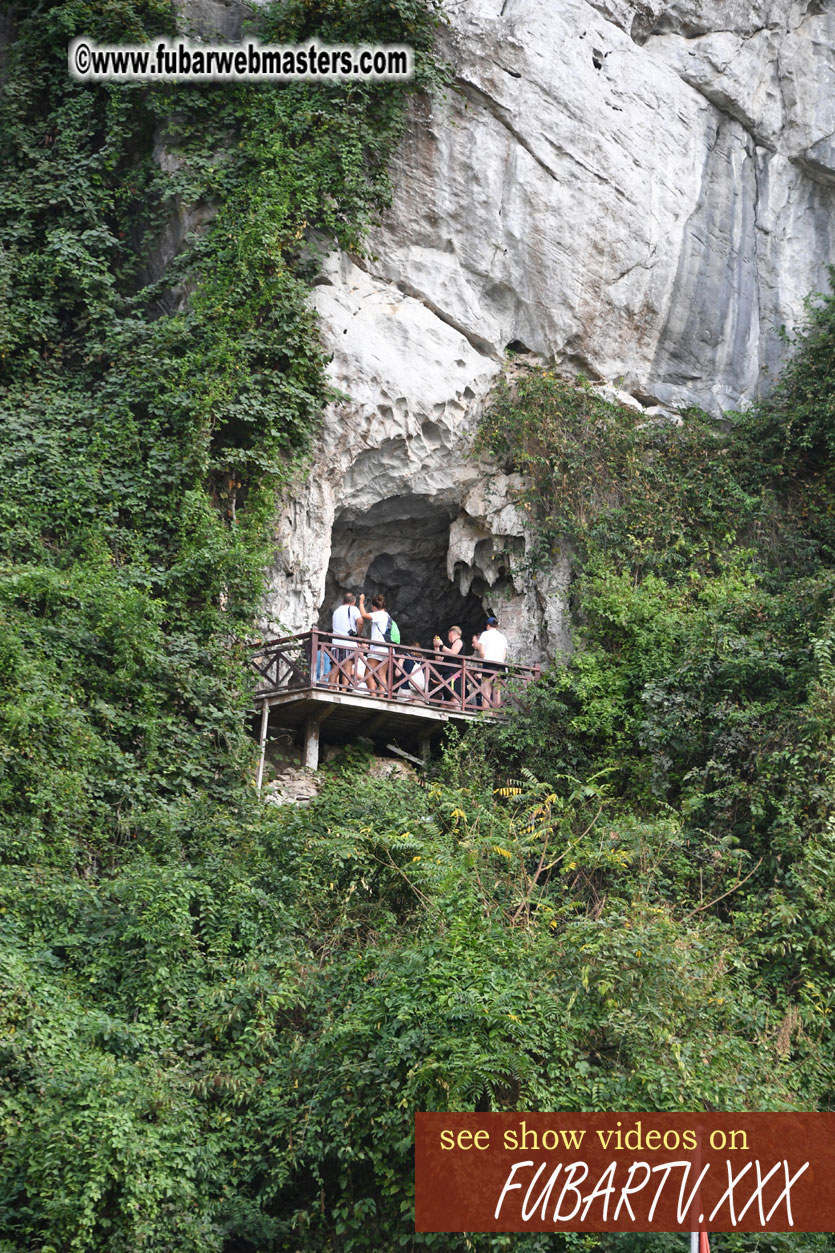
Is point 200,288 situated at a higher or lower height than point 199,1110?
higher

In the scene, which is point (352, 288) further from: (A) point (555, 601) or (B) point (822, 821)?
(B) point (822, 821)

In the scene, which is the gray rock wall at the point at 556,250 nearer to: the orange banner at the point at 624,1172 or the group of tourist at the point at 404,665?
the group of tourist at the point at 404,665

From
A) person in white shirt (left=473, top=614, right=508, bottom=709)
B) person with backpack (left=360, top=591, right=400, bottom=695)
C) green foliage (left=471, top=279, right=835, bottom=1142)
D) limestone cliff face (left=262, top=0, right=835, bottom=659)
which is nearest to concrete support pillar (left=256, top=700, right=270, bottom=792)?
person with backpack (left=360, top=591, right=400, bottom=695)

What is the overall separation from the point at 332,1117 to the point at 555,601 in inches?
356

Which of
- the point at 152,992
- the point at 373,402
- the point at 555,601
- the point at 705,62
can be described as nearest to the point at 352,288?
the point at 373,402

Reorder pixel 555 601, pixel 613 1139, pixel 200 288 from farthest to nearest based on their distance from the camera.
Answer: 1. pixel 555 601
2. pixel 200 288
3. pixel 613 1139

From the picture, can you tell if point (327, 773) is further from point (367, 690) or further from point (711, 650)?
point (711, 650)

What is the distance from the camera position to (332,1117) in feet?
26.3

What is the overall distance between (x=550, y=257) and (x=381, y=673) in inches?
267

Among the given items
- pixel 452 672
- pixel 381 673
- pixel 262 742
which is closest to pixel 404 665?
pixel 452 672

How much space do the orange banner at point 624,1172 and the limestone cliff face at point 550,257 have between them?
8130 millimetres

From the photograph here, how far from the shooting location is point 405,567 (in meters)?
18.0

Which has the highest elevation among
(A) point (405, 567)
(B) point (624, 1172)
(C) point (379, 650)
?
(A) point (405, 567)

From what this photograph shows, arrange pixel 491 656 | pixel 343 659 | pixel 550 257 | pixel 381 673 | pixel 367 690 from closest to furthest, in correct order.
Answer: pixel 367 690
pixel 343 659
pixel 381 673
pixel 491 656
pixel 550 257
